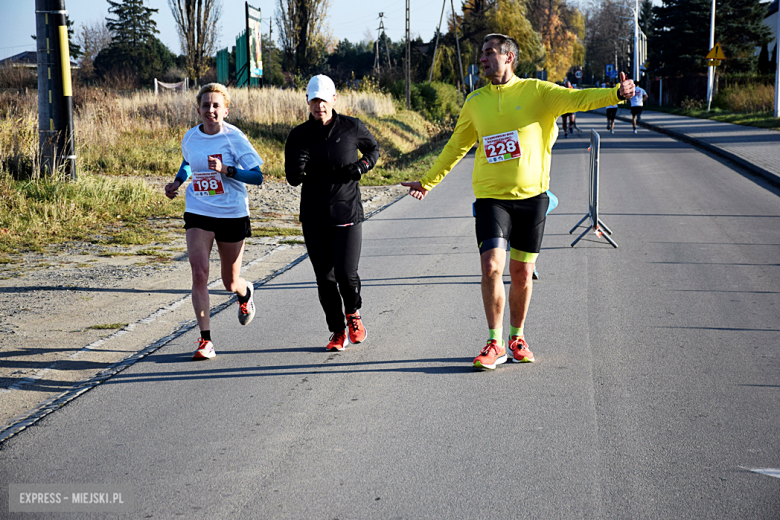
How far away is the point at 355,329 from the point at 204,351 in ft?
3.65

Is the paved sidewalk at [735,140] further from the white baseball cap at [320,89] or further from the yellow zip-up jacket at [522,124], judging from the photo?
the white baseball cap at [320,89]

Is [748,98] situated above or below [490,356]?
above

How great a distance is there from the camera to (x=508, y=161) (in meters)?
Result: 5.09

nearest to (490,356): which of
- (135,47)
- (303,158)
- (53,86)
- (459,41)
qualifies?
(303,158)

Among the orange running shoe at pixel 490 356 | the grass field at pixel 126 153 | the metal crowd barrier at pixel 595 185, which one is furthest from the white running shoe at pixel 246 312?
the metal crowd barrier at pixel 595 185

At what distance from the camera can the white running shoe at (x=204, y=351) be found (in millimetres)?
5483

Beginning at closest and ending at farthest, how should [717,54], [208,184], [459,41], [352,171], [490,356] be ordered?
[490,356]
[352,171]
[208,184]
[717,54]
[459,41]

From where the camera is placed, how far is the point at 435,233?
11.2 m

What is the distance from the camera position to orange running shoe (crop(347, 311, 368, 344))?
19.1ft

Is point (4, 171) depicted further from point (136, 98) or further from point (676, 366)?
point (136, 98)

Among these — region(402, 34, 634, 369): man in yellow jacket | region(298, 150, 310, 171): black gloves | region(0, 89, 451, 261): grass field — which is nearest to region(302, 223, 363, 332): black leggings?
region(298, 150, 310, 171): black gloves

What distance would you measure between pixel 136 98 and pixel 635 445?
23.9 m

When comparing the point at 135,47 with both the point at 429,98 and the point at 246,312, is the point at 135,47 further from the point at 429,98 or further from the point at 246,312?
the point at 246,312

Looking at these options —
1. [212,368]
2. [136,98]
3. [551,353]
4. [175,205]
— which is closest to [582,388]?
[551,353]
